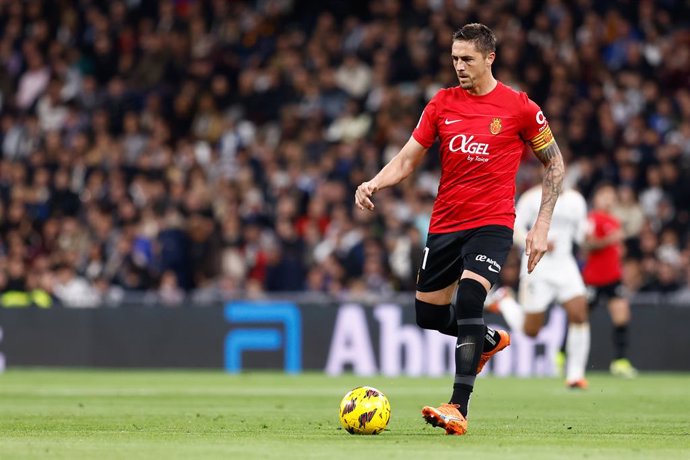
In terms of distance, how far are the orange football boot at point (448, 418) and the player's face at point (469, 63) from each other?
2.15 metres

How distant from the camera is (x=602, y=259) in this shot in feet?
59.9

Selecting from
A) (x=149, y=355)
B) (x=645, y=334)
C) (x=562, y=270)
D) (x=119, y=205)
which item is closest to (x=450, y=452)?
(x=562, y=270)

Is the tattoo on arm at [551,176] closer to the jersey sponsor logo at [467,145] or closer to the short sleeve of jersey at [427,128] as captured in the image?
the jersey sponsor logo at [467,145]

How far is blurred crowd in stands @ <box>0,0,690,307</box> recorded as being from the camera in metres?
20.6

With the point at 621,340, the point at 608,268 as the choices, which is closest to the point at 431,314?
the point at 608,268

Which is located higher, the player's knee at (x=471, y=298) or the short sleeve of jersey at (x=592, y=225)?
the short sleeve of jersey at (x=592, y=225)

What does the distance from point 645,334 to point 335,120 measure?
6294 mm

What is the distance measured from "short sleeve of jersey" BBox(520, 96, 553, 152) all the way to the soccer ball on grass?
2.06 metres

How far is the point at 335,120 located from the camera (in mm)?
23109

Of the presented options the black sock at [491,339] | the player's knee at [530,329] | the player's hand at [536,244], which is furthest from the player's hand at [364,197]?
the player's knee at [530,329]

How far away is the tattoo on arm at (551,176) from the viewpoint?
9852mm

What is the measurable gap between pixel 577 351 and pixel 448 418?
21.7 ft

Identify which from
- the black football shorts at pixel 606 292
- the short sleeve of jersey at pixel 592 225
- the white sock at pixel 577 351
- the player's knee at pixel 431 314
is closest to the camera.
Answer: the player's knee at pixel 431 314

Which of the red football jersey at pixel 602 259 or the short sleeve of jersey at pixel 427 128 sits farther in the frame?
the red football jersey at pixel 602 259
